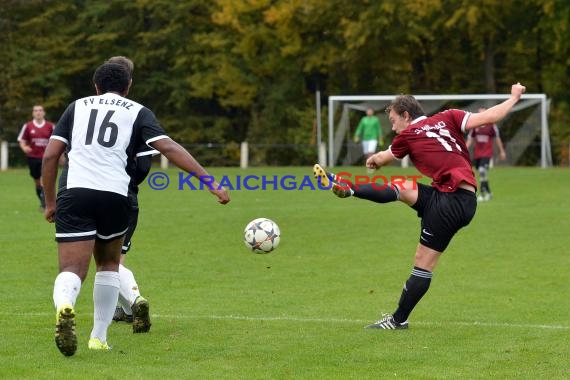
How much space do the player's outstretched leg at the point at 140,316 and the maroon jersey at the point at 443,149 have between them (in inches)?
93.6

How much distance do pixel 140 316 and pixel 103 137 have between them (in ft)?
5.63

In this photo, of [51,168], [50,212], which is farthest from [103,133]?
[50,212]

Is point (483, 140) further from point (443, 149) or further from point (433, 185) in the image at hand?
point (443, 149)

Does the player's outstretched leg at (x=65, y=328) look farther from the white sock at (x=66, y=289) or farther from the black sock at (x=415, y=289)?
the black sock at (x=415, y=289)

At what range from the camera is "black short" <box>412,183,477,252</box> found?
819 cm

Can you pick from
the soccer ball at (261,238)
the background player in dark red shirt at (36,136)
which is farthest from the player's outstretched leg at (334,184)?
the background player in dark red shirt at (36,136)

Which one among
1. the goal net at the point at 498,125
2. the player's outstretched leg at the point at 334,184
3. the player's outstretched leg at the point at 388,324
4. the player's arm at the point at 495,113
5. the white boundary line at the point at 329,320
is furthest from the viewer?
the goal net at the point at 498,125

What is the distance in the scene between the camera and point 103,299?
7.30m

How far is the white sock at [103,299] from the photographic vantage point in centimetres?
730

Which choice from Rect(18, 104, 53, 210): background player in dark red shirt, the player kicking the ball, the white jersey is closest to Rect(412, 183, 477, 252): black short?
the player kicking the ball

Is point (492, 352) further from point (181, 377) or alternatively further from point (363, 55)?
point (363, 55)

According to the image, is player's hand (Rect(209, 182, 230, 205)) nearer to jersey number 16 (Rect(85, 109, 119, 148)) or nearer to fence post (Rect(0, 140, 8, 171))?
jersey number 16 (Rect(85, 109, 119, 148))

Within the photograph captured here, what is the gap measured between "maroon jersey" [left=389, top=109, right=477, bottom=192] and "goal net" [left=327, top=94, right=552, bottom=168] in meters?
27.6

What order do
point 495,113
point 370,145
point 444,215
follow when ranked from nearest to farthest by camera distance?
point 495,113 < point 444,215 < point 370,145
